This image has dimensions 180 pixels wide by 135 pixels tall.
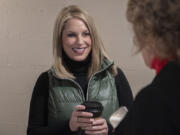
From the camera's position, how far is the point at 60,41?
1.25 metres

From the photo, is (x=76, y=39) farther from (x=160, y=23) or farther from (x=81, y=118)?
(x=160, y=23)

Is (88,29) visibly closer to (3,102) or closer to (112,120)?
(112,120)

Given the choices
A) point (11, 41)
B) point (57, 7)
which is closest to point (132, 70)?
point (57, 7)

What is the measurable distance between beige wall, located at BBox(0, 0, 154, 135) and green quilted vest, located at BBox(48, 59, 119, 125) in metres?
0.40

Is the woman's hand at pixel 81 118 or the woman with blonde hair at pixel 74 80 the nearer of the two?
the woman's hand at pixel 81 118

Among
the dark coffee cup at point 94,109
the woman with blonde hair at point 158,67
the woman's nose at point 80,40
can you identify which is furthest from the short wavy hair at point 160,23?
the woman's nose at point 80,40

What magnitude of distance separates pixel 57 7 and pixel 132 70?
0.71 metres

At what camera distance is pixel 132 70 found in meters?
1.57

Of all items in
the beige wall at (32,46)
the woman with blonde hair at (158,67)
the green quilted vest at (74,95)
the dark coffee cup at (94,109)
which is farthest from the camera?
the beige wall at (32,46)

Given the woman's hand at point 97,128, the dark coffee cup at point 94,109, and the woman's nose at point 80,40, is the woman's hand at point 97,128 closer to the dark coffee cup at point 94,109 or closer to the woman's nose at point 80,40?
the dark coffee cup at point 94,109

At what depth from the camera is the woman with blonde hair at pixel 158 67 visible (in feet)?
1.55

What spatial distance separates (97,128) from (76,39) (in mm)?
498

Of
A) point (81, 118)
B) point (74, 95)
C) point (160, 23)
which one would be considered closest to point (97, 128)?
point (81, 118)

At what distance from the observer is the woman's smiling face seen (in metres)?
1.19
